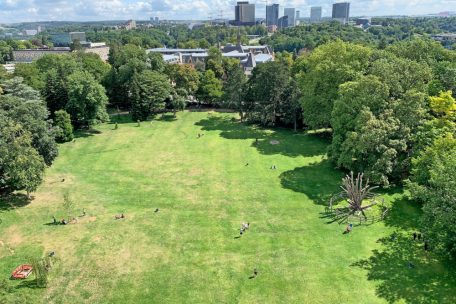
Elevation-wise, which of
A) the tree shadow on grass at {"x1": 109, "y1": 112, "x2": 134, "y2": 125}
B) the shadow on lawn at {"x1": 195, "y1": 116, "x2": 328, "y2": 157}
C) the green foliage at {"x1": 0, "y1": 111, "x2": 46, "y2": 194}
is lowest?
the tree shadow on grass at {"x1": 109, "y1": 112, "x2": 134, "y2": 125}

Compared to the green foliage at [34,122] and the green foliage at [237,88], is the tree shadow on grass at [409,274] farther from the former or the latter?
the green foliage at [237,88]

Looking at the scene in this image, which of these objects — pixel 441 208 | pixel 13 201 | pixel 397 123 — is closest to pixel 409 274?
pixel 441 208

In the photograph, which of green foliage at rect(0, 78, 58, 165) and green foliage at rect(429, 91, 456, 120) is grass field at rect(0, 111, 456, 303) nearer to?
green foliage at rect(0, 78, 58, 165)

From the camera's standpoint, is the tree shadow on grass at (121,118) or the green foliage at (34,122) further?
the tree shadow on grass at (121,118)

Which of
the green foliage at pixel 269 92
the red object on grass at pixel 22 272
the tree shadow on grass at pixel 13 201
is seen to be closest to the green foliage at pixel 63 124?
the tree shadow on grass at pixel 13 201

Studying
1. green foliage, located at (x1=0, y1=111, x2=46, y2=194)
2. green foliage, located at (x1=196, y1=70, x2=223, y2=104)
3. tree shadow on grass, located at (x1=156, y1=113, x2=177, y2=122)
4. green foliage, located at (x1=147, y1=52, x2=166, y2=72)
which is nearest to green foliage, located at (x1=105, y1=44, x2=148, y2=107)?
green foliage, located at (x1=147, y1=52, x2=166, y2=72)

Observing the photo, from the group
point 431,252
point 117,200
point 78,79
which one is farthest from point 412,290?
point 78,79
